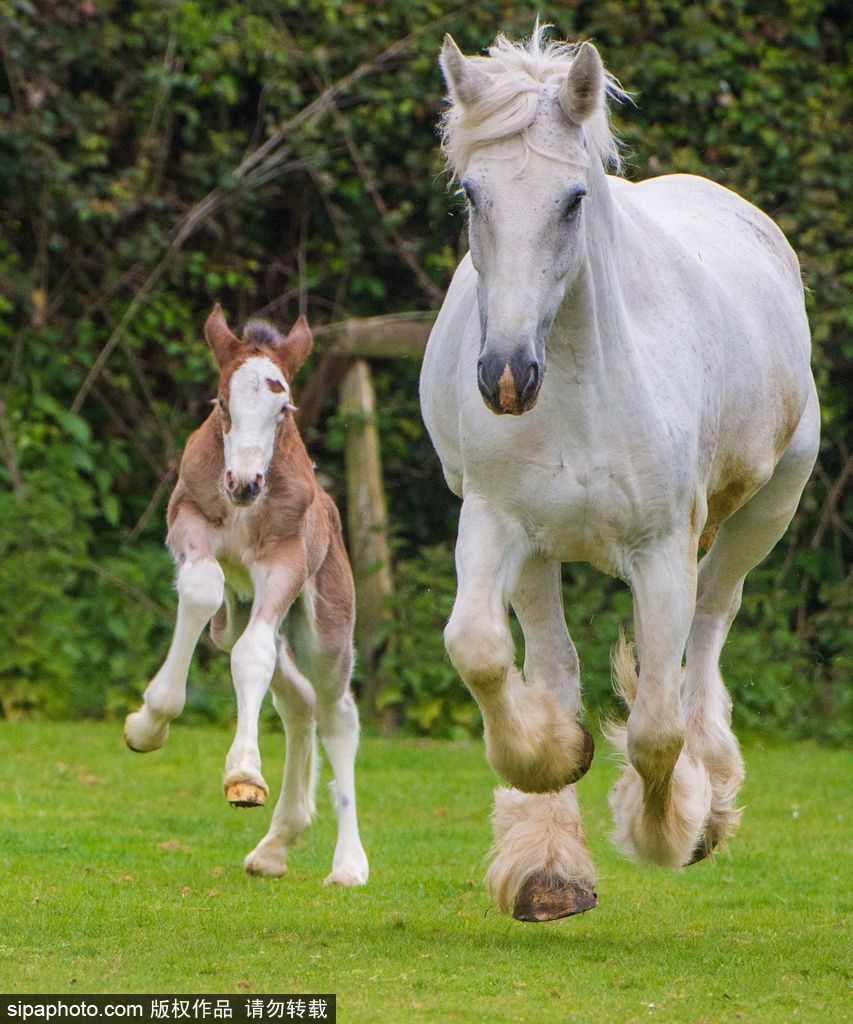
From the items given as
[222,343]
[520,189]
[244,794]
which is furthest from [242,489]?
[520,189]

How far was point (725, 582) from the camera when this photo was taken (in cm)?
591

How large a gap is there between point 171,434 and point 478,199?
7.82 m

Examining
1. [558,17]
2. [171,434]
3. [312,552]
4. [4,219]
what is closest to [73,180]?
[4,219]

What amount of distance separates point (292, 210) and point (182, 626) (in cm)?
706

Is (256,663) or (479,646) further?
(256,663)

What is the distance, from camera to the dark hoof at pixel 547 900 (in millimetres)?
4773

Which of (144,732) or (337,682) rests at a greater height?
(337,682)

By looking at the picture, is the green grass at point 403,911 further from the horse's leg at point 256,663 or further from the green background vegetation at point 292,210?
the green background vegetation at point 292,210

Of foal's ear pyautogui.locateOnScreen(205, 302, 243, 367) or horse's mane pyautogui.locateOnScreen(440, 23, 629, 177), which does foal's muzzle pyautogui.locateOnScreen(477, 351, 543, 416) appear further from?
foal's ear pyautogui.locateOnScreen(205, 302, 243, 367)

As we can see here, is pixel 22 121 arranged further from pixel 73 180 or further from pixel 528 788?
pixel 528 788

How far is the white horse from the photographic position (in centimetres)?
406

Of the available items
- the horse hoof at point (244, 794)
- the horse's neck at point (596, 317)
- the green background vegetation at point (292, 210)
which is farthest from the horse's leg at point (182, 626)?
the green background vegetation at point (292, 210)

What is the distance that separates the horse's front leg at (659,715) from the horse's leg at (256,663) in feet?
3.54

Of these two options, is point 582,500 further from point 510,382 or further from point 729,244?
point 729,244
